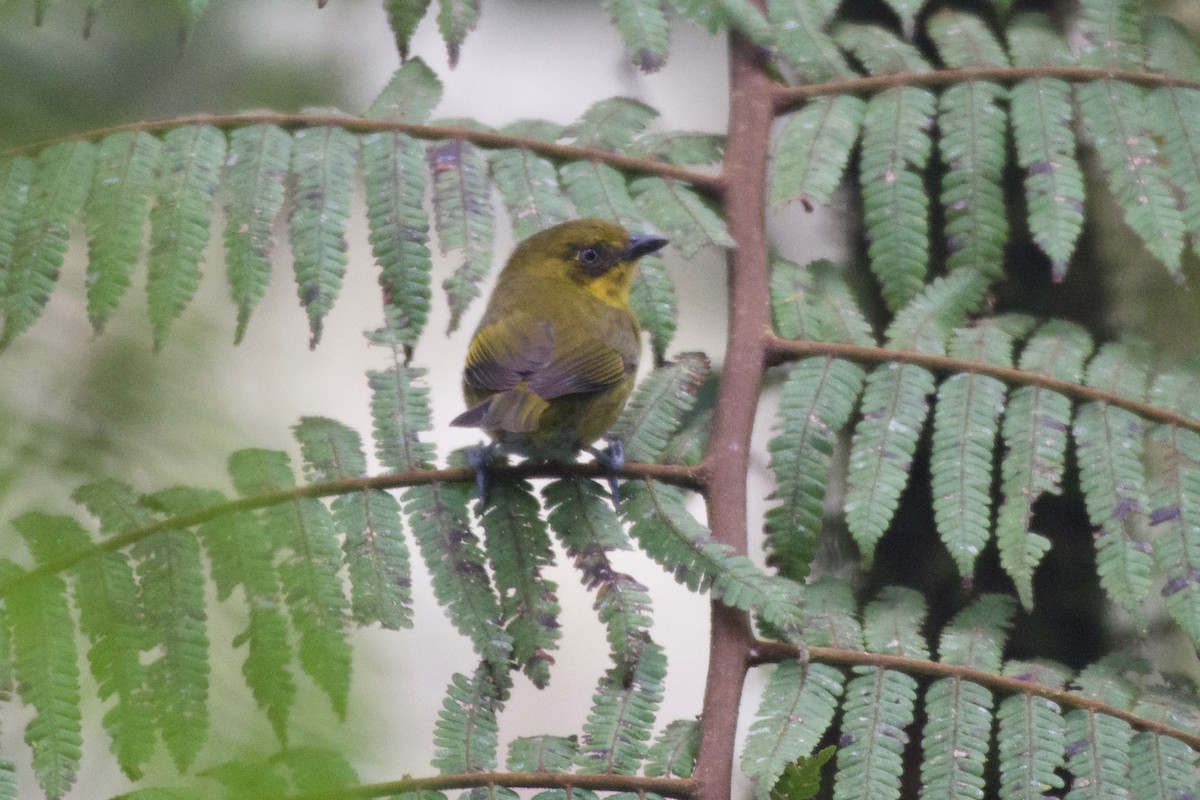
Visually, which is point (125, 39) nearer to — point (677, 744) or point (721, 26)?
point (677, 744)

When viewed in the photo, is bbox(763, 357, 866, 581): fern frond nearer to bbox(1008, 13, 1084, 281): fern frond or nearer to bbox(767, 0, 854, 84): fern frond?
bbox(1008, 13, 1084, 281): fern frond

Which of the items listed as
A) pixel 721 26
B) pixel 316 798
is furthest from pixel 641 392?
pixel 316 798

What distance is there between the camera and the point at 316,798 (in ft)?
2.02

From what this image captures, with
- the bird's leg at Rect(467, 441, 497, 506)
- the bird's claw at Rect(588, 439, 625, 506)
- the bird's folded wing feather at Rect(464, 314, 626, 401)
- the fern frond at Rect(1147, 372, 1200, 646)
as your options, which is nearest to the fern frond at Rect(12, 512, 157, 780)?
the bird's leg at Rect(467, 441, 497, 506)

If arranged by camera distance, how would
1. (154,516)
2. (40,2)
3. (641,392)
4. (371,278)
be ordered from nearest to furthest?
(40,2)
(154,516)
(641,392)
(371,278)

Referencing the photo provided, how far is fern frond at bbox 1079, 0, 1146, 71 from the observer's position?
91.5 inches

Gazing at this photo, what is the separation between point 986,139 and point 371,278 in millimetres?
2268

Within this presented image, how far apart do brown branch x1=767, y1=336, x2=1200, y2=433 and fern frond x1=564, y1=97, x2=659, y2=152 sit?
1.68ft

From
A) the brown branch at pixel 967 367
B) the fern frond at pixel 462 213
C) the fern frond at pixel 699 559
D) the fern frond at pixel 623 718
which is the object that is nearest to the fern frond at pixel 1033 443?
the brown branch at pixel 967 367

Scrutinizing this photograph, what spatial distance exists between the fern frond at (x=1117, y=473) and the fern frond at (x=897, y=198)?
0.36 meters

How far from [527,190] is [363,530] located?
71 cm

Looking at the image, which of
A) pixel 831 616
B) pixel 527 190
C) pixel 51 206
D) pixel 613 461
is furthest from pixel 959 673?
pixel 51 206

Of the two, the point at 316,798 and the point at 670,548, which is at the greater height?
the point at 670,548

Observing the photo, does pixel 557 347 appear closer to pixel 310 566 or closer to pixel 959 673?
pixel 310 566
